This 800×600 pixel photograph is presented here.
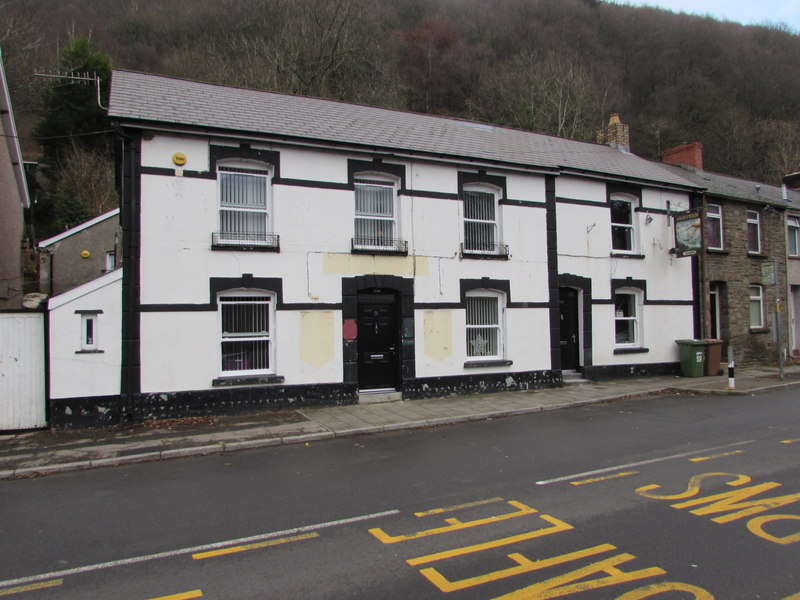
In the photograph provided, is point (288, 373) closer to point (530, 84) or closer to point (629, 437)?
point (629, 437)

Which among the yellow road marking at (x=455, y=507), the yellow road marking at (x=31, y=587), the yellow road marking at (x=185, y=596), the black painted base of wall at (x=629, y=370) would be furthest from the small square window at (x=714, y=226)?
the yellow road marking at (x=31, y=587)

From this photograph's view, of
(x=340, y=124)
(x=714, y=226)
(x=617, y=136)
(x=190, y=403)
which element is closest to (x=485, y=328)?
(x=340, y=124)

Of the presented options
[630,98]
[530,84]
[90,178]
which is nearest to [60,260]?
[90,178]

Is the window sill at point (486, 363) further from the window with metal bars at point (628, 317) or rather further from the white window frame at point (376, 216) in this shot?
the window with metal bars at point (628, 317)

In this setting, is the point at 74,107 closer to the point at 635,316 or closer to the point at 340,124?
the point at 340,124

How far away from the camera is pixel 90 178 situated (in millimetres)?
25188

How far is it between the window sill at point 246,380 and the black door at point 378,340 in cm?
210

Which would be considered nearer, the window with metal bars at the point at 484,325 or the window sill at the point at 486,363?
the window sill at the point at 486,363

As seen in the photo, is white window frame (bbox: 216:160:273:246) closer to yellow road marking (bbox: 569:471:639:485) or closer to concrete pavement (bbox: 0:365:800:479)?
concrete pavement (bbox: 0:365:800:479)

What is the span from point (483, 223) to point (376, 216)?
3.07 m

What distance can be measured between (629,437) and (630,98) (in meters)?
42.0

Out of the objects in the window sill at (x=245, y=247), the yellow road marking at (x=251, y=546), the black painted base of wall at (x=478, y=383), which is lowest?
the yellow road marking at (x=251, y=546)

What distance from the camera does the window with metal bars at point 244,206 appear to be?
428 inches

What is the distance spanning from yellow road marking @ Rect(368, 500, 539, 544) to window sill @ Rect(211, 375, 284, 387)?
649 centimetres
